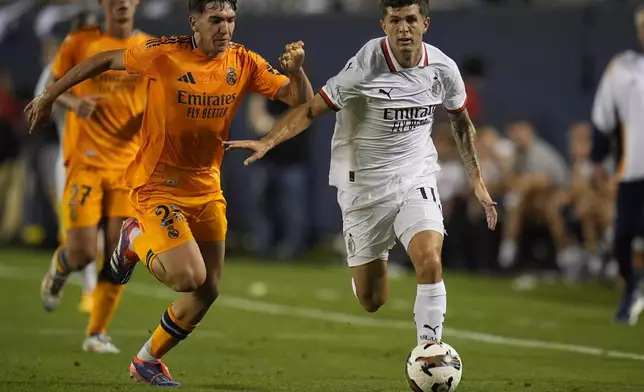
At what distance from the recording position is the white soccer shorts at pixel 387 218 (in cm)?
881

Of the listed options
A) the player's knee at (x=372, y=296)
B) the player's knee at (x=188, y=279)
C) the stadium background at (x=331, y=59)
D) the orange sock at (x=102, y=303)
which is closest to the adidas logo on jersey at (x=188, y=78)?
the player's knee at (x=188, y=279)

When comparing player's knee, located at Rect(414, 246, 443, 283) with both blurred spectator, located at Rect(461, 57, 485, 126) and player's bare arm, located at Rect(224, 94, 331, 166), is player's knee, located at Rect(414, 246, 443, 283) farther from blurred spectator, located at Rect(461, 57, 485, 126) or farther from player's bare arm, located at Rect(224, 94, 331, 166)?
blurred spectator, located at Rect(461, 57, 485, 126)

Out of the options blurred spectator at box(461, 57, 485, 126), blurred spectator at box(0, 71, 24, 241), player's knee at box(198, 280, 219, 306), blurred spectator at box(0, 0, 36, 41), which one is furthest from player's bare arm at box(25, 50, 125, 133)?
blurred spectator at box(0, 0, 36, 41)

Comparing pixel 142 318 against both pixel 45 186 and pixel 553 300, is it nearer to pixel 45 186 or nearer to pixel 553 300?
pixel 553 300

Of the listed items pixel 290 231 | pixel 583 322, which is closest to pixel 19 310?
pixel 583 322

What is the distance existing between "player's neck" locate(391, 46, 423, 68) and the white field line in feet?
11.0

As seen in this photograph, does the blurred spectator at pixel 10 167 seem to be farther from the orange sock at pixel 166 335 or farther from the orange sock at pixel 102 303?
the orange sock at pixel 166 335

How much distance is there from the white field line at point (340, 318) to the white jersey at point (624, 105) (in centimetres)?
260

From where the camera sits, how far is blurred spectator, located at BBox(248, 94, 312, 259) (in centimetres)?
2158

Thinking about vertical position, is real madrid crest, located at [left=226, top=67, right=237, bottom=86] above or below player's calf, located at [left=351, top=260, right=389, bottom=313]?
Result: above

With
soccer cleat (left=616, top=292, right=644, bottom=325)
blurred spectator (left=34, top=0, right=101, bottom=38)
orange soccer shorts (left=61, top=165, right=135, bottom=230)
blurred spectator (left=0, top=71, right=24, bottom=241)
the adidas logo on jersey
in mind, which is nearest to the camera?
the adidas logo on jersey

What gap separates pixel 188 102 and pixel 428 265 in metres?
1.85

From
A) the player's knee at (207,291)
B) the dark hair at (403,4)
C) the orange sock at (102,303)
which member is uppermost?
the dark hair at (403,4)

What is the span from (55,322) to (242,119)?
403 inches
